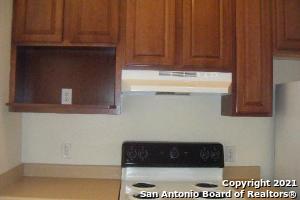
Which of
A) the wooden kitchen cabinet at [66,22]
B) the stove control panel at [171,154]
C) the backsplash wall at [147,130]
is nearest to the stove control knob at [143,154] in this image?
the stove control panel at [171,154]

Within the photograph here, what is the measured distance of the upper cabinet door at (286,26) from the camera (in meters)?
1.77

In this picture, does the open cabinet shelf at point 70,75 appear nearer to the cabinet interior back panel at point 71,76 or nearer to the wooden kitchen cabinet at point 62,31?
the cabinet interior back panel at point 71,76

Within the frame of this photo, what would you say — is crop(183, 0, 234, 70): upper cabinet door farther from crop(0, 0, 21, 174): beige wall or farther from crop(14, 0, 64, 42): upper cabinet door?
crop(0, 0, 21, 174): beige wall

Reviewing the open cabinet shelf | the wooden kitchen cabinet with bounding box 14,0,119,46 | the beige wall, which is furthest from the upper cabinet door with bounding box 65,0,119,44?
the beige wall

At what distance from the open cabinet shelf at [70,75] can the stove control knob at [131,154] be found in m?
0.34

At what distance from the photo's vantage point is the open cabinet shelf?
1942 mm

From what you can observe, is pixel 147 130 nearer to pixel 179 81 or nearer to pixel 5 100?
pixel 179 81

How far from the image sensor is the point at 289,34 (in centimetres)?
178

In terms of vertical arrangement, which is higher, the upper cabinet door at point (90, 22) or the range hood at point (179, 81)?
the upper cabinet door at point (90, 22)

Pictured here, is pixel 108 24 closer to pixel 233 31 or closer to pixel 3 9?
pixel 3 9

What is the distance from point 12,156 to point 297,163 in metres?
1.72

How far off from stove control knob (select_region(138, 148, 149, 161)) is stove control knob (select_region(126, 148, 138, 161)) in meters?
0.03

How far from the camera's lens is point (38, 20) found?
5.64 ft

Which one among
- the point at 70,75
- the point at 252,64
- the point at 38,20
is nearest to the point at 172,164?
the point at 252,64
